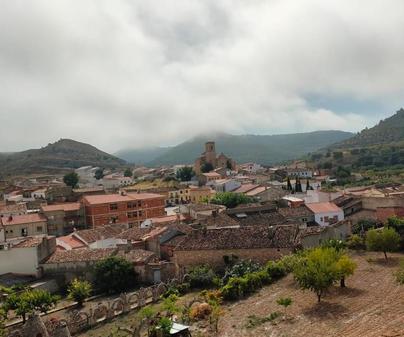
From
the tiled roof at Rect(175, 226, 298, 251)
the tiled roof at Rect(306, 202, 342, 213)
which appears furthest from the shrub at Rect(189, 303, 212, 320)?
the tiled roof at Rect(306, 202, 342, 213)

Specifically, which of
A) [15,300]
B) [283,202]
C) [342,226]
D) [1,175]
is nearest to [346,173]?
[283,202]

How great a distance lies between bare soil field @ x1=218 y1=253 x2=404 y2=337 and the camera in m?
22.7

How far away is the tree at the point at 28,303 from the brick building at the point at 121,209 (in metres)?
31.9

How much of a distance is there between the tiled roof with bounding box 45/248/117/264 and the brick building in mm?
21437

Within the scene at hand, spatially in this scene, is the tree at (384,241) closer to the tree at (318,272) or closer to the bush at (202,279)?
the tree at (318,272)

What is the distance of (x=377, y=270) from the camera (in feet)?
111

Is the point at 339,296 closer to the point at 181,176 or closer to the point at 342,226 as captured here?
the point at 342,226

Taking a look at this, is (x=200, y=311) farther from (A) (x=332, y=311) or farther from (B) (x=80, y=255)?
(B) (x=80, y=255)

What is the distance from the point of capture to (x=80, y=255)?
1599 inches

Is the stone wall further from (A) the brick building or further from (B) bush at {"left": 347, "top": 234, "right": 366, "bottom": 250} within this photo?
(A) the brick building

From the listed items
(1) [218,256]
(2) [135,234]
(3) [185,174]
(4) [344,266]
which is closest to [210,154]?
(3) [185,174]

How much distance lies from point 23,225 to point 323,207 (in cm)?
3637

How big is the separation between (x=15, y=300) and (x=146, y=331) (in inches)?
412

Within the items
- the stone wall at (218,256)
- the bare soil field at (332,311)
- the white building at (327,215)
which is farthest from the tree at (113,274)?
the white building at (327,215)
